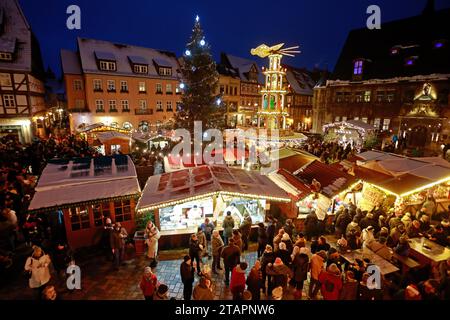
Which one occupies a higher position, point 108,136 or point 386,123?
point 386,123

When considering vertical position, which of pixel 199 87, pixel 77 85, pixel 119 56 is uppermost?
pixel 119 56

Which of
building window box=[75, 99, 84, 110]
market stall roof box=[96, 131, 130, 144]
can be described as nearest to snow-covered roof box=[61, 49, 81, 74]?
building window box=[75, 99, 84, 110]

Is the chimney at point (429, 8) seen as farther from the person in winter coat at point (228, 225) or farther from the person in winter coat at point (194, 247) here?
the person in winter coat at point (194, 247)

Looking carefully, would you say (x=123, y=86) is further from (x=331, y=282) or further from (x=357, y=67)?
(x=331, y=282)

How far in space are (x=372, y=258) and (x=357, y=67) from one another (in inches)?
1130

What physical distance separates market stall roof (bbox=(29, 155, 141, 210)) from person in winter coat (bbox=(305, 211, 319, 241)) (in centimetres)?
666

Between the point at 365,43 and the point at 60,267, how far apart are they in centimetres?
3657

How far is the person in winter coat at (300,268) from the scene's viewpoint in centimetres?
712

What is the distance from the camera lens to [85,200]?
29.7ft

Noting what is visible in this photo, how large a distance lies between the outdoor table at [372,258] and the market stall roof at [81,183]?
750cm

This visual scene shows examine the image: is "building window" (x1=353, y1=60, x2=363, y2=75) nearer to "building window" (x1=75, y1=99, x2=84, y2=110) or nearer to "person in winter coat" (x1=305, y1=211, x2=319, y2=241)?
"person in winter coat" (x1=305, y1=211, x2=319, y2=241)

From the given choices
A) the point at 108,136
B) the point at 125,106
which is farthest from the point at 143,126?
the point at 108,136

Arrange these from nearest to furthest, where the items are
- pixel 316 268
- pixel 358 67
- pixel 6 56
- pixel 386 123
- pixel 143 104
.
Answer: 1. pixel 316 268
2. pixel 6 56
3. pixel 386 123
4. pixel 358 67
5. pixel 143 104

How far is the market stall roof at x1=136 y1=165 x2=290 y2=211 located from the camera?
9.47 meters
